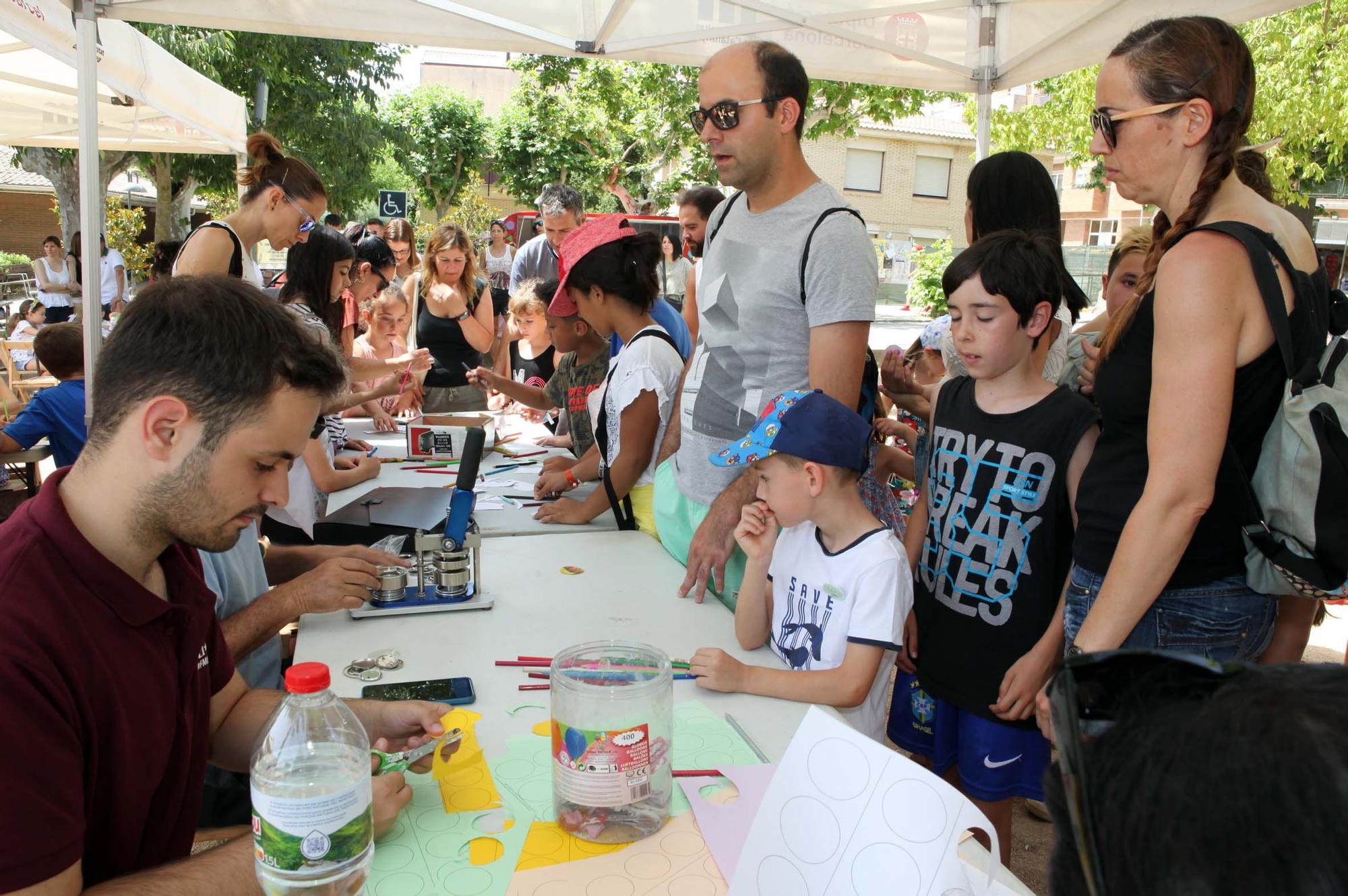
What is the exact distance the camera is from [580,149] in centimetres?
2823

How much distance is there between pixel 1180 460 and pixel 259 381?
1.32 meters

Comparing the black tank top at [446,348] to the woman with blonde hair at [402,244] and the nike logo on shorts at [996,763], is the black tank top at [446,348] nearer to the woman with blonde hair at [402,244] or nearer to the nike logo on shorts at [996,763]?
the woman with blonde hair at [402,244]

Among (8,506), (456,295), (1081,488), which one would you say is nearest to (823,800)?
(1081,488)

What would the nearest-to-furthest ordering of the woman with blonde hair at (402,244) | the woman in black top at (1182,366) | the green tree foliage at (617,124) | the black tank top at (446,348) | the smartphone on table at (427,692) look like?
the woman in black top at (1182,366)
the smartphone on table at (427,692)
the black tank top at (446,348)
the woman with blonde hair at (402,244)
the green tree foliage at (617,124)

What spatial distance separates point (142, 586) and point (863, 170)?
32.2 m

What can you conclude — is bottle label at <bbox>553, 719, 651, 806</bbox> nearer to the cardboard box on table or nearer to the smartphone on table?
the smartphone on table

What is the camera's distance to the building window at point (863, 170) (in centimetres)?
3092

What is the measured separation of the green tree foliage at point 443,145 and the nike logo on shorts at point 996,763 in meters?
35.4

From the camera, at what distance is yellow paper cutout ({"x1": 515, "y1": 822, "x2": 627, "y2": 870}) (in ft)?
3.79

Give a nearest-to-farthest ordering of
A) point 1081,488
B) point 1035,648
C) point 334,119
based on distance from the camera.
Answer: point 1081,488
point 1035,648
point 334,119

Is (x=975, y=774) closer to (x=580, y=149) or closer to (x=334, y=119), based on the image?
(x=334, y=119)

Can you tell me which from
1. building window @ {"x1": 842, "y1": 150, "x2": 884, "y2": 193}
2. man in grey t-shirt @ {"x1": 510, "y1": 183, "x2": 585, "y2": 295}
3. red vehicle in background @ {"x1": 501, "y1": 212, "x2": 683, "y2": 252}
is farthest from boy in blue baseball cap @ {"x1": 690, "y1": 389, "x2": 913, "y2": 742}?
building window @ {"x1": 842, "y1": 150, "x2": 884, "y2": 193}

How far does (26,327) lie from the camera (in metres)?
11.2

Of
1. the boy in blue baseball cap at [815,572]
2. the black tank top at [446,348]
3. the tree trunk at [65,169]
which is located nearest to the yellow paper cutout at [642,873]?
the boy in blue baseball cap at [815,572]
